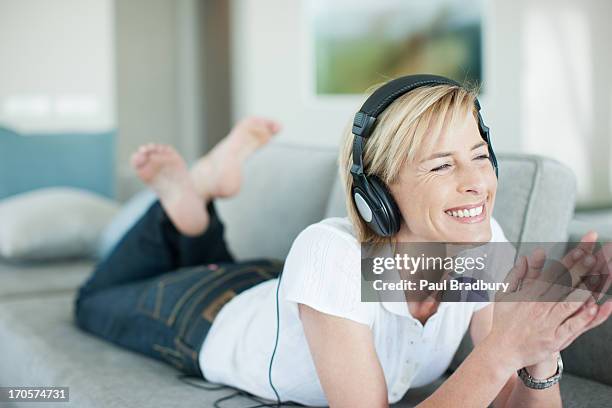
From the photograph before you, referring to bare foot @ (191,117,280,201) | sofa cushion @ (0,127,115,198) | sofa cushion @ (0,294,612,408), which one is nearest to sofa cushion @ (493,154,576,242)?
sofa cushion @ (0,294,612,408)

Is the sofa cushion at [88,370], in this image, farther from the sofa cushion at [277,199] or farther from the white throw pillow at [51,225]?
the white throw pillow at [51,225]

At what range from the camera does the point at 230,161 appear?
6.28ft

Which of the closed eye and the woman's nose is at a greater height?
the closed eye

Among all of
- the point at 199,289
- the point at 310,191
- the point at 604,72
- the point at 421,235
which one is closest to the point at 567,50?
the point at 604,72

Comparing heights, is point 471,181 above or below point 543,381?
above

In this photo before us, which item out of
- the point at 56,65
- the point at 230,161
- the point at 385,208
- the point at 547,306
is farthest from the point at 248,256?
the point at 56,65

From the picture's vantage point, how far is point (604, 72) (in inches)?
144

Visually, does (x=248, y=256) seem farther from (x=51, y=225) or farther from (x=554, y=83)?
(x=554, y=83)

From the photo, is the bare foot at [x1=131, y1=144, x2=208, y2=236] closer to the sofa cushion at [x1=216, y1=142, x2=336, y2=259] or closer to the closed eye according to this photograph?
the sofa cushion at [x1=216, y1=142, x2=336, y2=259]

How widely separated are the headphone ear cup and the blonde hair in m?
0.01

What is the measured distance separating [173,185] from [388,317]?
82cm

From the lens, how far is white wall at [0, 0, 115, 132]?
405 cm

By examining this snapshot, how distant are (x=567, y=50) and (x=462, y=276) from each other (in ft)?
8.77

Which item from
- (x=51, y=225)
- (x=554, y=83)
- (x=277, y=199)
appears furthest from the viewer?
(x=554, y=83)
